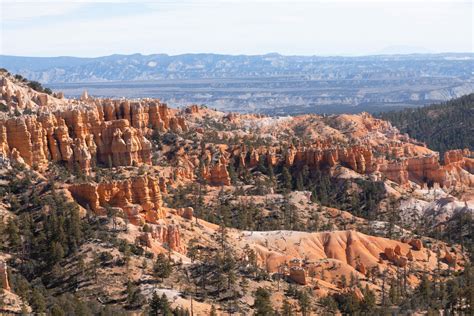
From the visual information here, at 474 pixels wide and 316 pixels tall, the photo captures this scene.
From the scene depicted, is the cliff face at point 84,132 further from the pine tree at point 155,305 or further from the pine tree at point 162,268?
the pine tree at point 155,305

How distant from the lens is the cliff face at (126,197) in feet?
286

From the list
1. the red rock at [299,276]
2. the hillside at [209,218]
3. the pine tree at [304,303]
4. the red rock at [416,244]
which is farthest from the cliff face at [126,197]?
the red rock at [416,244]

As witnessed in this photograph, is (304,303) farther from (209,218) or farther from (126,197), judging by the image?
(209,218)

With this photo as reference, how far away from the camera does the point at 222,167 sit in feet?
415

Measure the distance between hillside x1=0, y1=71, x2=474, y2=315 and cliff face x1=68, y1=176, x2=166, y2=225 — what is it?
0.16m

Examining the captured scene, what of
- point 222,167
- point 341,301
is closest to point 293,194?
point 222,167

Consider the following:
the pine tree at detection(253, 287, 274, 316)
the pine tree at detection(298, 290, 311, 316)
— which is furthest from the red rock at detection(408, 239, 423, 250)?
the pine tree at detection(253, 287, 274, 316)

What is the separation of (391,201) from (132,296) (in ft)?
216

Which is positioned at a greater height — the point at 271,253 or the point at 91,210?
the point at 91,210

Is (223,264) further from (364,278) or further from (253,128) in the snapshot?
(253,128)

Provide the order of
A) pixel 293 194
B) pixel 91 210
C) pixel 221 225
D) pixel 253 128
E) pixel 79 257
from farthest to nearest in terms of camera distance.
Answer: pixel 253 128 → pixel 293 194 → pixel 221 225 → pixel 91 210 → pixel 79 257

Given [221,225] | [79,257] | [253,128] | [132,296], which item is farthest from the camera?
[253,128]

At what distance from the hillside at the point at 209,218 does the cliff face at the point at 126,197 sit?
6.4 inches

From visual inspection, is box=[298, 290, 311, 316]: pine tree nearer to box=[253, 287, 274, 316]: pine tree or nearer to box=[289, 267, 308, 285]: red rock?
box=[253, 287, 274, 316]: pine tree
